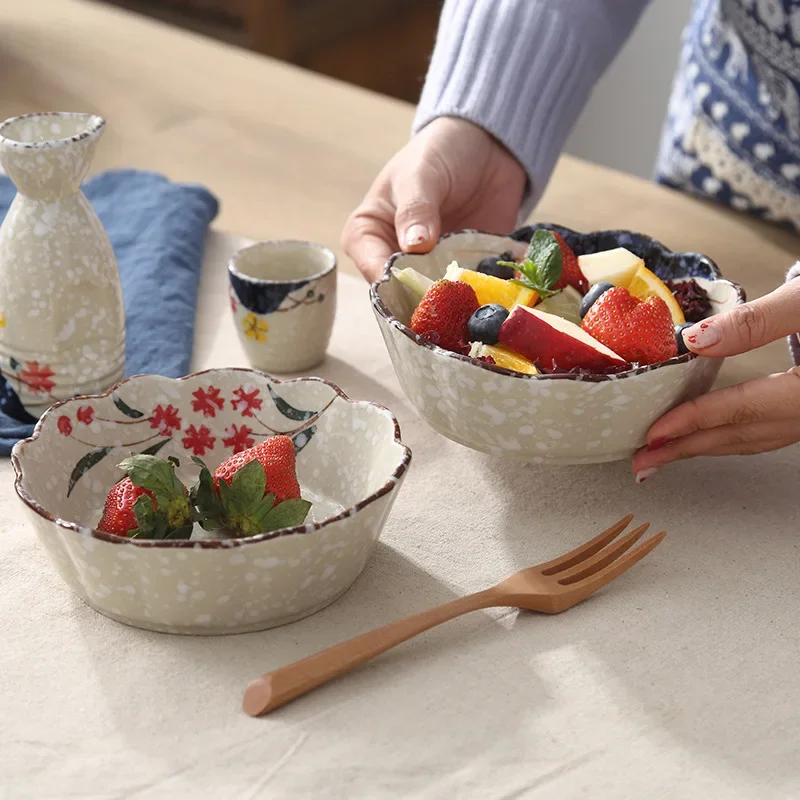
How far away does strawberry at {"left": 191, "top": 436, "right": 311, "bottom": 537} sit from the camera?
0.76 m

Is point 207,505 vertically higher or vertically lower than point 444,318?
lower

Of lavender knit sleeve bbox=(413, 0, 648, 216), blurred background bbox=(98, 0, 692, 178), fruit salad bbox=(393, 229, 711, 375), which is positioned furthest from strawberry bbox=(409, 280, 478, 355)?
blurred background bbox=(98, 0, 692, 178)

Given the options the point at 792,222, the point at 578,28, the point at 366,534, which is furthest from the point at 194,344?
the point at 792,222

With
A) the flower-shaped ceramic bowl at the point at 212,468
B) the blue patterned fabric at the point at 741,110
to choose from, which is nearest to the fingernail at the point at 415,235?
the flower-shaped ceramic bowl at the point at 212,468

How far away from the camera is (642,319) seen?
869mm

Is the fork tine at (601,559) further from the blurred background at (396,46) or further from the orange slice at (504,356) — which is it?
the blurred background at (396,46)

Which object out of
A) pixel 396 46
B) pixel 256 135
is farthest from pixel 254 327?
pixel 396 46

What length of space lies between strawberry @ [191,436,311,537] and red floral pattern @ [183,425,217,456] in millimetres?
99

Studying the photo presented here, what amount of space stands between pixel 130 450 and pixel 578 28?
0.79 meters

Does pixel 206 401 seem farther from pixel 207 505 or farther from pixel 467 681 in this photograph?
pixel 467 681

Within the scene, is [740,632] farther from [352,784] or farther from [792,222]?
[792,222]

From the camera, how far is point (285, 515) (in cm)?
76

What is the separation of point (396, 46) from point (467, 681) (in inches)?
116

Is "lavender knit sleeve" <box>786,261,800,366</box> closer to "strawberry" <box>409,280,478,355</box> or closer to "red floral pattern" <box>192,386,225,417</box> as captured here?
"strawberry" <box>409,280,478,355</box>
